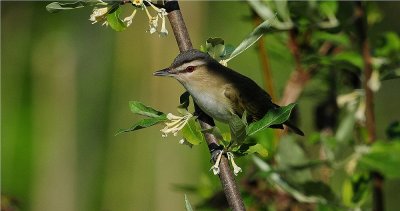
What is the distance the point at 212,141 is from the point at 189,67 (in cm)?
31

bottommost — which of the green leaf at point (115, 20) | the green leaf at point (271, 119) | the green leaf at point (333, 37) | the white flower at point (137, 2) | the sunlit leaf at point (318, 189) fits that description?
the sunlit leaf at point (318, 189)

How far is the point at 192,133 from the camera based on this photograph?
1.46 m

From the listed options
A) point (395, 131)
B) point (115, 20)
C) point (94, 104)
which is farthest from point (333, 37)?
point (94, 104)

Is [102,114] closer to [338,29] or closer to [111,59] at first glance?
[111,59]

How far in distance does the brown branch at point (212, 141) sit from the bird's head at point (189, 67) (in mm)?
71

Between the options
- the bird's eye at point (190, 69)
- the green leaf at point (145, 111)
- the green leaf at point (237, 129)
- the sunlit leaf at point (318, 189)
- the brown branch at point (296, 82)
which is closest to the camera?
the green leaf at point (237, 129)

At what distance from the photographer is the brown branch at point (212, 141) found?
1.33m

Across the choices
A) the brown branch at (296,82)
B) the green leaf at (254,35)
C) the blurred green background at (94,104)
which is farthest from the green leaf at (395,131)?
the blurred green background at (94,104)

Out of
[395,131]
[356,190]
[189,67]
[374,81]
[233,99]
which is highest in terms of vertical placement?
[189,67]

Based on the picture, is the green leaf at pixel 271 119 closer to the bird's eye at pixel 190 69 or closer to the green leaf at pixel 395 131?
the bird's eye at pixel 190 69

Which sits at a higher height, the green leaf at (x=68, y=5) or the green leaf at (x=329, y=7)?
the green leaf at (x=68, y=5)

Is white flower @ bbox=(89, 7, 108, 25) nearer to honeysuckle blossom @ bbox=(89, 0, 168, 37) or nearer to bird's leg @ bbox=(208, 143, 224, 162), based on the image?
honeysuckle blossom @ bbox=(89, 0, 168, 37)

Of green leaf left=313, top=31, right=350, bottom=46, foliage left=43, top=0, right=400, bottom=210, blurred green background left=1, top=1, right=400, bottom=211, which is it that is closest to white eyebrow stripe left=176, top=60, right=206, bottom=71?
foliage left=43, top=0, right=400, bottom=210

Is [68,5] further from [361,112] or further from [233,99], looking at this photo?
[361,112]
